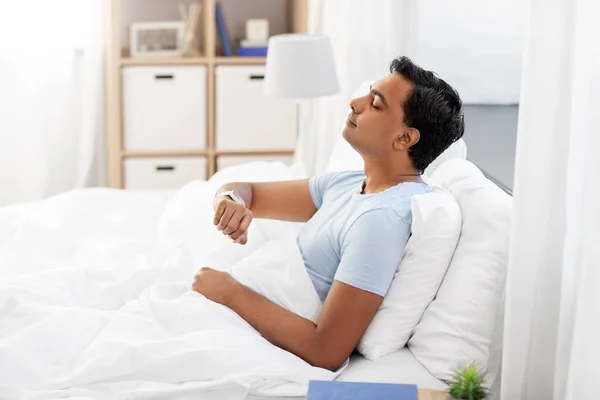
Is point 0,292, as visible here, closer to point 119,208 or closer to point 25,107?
point 119,208

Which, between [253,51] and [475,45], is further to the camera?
[253,51]

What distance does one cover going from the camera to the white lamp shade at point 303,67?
3218 millimetres

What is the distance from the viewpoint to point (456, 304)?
5.86 ft

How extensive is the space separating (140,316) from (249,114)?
2436mm

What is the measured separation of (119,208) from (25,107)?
5.05 feet

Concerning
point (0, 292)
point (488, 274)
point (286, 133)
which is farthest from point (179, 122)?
point (488, 274)

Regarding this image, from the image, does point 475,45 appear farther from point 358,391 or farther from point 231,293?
point 358,391

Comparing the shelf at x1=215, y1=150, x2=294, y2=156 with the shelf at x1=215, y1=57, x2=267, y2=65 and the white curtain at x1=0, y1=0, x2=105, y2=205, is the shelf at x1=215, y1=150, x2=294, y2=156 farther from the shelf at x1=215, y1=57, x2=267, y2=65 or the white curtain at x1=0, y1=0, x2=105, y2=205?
the white curtain at x1=0, y1=0, x2=105, y2=205

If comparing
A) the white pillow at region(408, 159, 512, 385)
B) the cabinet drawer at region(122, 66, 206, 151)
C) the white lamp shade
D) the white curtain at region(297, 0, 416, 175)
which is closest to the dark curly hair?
the white pillow at region(408, 159, 512, 385)

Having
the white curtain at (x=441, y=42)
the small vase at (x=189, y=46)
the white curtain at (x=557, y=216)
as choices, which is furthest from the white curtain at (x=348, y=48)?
the white curtain at (x=557, y=216)

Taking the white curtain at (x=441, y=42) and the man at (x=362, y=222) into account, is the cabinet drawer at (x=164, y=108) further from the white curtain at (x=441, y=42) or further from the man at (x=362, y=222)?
the man at (x=362, y=222)

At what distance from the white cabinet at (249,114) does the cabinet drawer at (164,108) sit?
0.27 ft

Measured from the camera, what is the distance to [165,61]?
409cm

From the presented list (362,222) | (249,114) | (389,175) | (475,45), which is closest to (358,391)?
(362,222)
